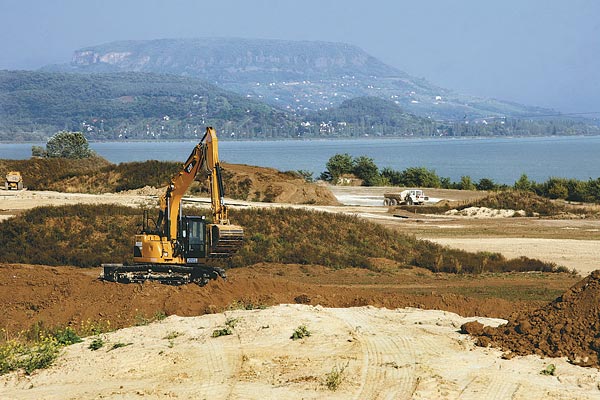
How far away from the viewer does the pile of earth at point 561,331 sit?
46.9ft

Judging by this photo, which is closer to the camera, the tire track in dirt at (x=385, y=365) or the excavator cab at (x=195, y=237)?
the tire track in dirt at (x=385, y=365)

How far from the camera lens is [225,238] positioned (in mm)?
20641

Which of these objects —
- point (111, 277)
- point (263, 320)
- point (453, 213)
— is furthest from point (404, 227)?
point (263, 320)

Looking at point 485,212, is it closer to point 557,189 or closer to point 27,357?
point 557,189

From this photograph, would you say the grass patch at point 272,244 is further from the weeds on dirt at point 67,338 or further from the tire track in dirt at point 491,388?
the tire track in dirt at point 491,388

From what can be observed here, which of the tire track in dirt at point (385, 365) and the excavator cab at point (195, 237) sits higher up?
the excavator cab at point (195, 237)

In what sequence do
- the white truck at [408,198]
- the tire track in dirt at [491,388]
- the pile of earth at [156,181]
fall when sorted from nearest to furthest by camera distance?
the tire track in dirt at [491,388] < the white truck at [408,198] < the pile of earth at [156,181]

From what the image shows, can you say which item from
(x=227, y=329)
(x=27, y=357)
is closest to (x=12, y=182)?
(x=27, y=357)

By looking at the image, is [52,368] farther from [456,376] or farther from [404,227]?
[404,227]

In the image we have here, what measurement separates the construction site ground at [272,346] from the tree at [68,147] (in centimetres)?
8067

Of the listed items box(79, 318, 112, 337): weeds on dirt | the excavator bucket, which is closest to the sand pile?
the excavator bucket

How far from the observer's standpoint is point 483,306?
2005 centimetres

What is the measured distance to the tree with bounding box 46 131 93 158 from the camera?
105438 millimetres

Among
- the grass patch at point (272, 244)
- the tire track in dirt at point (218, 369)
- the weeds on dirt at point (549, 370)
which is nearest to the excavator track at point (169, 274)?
the grass patch at point (272, 244)
